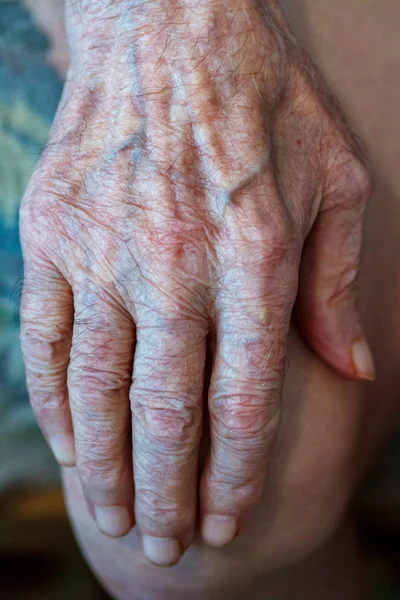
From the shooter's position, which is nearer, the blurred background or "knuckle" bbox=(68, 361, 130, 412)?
"knuckle" bbox=(68, 361, 130, 412)

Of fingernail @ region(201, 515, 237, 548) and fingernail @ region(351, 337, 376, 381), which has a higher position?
→ fingernail @ region(351, 337, 376, 381)

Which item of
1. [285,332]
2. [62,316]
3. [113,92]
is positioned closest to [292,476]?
[285,332]

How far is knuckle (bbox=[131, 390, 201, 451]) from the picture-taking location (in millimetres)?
587

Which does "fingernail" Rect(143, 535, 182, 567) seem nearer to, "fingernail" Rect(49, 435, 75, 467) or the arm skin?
the arm skin

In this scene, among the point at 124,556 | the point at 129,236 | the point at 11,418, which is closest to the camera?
the point at 129,236

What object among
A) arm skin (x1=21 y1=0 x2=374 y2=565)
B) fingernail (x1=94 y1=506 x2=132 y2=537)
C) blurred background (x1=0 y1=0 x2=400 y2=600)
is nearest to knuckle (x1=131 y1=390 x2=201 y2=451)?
arm skin (x1=21 y1=0 x2=374 y2=565)

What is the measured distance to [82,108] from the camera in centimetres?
65

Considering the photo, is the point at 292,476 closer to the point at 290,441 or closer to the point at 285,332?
the point at 290,441

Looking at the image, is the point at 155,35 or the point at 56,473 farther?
the point at 56,473

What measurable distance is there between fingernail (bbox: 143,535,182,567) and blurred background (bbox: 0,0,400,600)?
326 mm

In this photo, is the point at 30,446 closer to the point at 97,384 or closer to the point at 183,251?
the point at 97,384

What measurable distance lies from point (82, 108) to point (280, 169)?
206 millimetres

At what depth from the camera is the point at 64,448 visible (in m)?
0.69

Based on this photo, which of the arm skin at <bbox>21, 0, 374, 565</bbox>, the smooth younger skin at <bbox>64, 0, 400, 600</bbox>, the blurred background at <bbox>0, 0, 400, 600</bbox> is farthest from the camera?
the blurred background at <bbox>0, 0, 400, 600</bbox>
